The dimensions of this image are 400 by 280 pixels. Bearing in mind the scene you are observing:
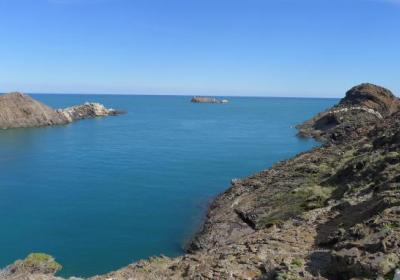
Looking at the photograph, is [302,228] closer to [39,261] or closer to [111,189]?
[39,261]

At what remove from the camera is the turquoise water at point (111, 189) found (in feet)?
133

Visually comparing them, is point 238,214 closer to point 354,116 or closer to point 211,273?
point 211,273

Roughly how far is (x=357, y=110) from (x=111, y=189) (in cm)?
9046

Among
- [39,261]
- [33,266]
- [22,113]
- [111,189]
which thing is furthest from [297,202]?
[22,113]

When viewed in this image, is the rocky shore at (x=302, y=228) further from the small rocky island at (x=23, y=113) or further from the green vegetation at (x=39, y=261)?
the small rocky island at (x=23, y=113)

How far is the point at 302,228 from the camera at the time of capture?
89.8 feet

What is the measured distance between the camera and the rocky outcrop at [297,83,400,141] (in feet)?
405

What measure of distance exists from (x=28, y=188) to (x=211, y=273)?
163 ft

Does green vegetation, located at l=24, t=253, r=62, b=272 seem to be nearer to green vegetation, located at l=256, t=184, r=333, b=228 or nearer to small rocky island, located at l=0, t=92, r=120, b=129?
green vegetation, located at l=256, t=184, r=333, b=228

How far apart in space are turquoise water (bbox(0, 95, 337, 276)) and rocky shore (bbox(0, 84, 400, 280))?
5270 millimetres

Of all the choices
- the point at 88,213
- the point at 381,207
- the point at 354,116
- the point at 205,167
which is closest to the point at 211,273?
the point at 381,207

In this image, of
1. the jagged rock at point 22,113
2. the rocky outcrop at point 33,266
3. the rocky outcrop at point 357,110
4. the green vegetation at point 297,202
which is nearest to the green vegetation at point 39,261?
the rocky outcrop at point 33,266

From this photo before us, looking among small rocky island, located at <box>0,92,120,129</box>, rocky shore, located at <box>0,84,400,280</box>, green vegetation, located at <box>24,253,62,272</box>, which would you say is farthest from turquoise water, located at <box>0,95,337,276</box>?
small rocky island, located at <box>0,92,120,129</box>

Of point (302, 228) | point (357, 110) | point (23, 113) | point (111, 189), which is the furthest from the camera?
point (23, 113)
